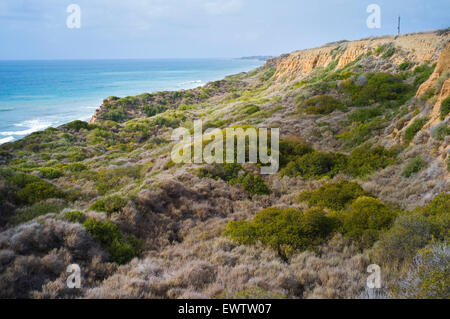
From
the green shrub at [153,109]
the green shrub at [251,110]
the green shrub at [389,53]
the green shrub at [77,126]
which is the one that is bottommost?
the green shrub at [77,126]

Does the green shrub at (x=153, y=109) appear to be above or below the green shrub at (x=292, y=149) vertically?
above

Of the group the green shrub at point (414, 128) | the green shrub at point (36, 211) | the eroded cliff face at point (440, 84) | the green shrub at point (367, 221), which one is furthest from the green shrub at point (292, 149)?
the green shrub at point (36, 211)

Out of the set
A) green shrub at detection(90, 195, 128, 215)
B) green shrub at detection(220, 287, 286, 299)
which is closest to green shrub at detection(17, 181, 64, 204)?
green shrub at detection(90, 195, 128, 215)

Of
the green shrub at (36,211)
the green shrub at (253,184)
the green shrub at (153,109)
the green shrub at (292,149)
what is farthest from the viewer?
the green shrub at (153,109)

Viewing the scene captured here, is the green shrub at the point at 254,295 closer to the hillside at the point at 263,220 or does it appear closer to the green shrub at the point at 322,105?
the hillside at the point at 263,220

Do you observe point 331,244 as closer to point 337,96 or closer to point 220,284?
point 220,284

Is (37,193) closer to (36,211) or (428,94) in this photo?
(36,211)

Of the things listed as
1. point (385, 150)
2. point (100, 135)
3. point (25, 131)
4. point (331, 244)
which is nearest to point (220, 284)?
point (331, 244)
